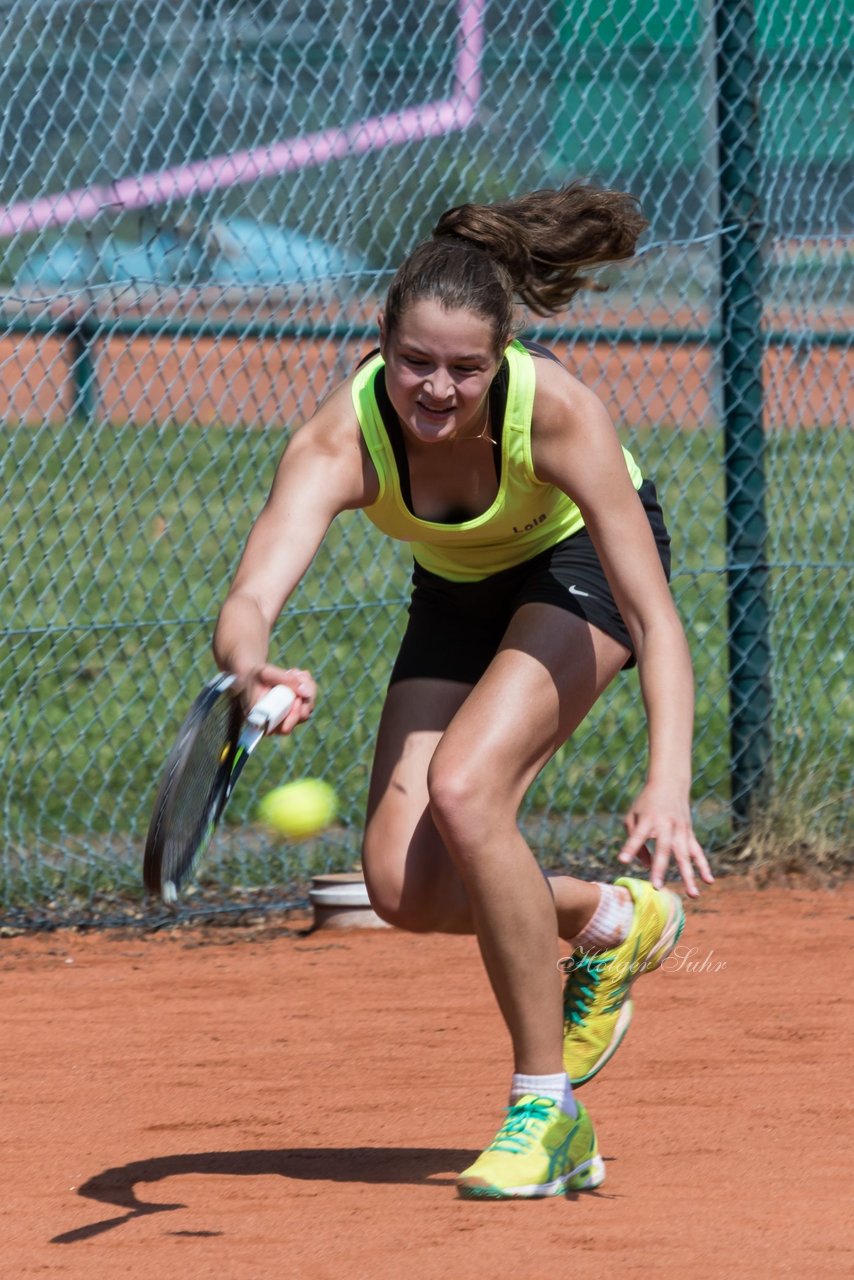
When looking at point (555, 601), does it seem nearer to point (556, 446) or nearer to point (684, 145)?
point (556, 446)

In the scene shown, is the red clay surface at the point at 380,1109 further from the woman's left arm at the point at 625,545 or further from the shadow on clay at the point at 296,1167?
the woman's left arm at the point at 625,545

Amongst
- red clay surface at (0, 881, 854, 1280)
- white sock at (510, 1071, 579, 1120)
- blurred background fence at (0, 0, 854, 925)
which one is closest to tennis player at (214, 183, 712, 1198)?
white sock at (510, 1071, 579, 1120)

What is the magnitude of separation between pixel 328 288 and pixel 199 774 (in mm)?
2908

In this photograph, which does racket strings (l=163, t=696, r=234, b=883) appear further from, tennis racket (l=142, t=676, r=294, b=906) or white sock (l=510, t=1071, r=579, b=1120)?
white sock (l=510, t=1071, r=579, b=1120)

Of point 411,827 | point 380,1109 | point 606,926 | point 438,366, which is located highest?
point 438,366

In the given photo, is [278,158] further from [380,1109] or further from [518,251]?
[380,1109]

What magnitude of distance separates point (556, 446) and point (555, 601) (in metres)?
0.33

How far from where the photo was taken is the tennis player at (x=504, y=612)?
3031mm

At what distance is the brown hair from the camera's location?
3.06 meters

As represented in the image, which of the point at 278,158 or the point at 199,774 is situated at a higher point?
the point at 278,158

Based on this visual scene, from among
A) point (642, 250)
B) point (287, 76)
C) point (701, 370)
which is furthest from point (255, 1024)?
point (701, 370)

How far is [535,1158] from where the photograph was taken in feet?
9.99

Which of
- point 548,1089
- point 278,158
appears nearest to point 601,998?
point 548,1089

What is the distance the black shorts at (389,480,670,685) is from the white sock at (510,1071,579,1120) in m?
0.77
